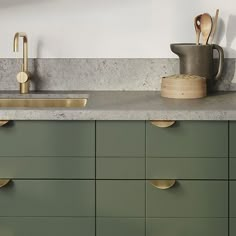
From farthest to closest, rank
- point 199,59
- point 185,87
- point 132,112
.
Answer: point 199,59
point 185,87
point 132,112

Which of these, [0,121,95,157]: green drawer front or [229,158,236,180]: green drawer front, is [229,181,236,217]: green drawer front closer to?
[229,158,236,180]: green drawer front

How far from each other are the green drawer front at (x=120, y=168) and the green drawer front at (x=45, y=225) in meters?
0.21

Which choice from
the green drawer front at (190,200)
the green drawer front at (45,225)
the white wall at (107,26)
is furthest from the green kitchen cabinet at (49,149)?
the white wall at (107,26)

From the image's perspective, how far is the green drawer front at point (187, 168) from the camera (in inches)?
A: 101

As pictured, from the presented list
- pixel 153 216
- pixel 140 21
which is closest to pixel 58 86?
pixel 140 21

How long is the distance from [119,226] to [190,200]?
1.02 ft

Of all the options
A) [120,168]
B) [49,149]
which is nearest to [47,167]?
[49,149]

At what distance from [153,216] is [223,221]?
29 cm

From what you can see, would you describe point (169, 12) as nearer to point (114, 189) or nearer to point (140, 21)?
point (140, 21)

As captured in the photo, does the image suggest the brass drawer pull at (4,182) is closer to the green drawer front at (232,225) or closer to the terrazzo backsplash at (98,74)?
the terrazzo backsplash at (98,74)

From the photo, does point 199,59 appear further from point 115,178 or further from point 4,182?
point 4,182

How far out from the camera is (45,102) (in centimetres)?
309

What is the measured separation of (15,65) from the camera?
127 inches

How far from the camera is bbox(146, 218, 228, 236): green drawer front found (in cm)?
262
